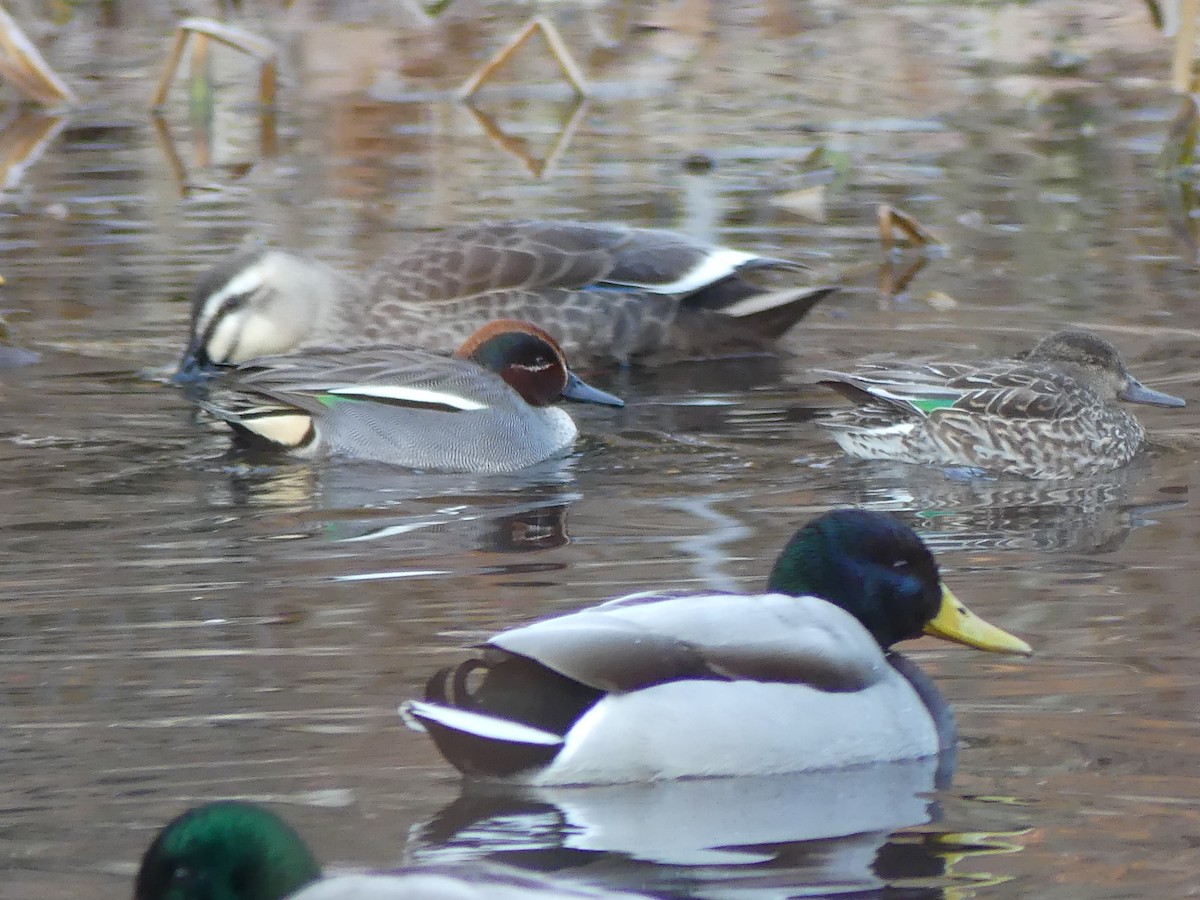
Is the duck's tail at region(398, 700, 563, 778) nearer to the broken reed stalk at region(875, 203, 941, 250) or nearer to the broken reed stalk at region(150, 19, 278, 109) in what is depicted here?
the broken reed stalk at region(875, 203, 941, 250)

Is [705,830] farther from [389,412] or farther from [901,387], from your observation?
[389,412]

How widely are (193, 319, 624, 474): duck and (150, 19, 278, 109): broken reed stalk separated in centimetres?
598

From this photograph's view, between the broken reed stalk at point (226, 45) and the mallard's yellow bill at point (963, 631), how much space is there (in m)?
9.54

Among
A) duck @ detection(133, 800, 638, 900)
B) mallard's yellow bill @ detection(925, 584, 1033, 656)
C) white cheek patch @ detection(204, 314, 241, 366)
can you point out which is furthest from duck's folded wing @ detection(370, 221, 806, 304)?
duck @ detection(133, 800, 638, 900)

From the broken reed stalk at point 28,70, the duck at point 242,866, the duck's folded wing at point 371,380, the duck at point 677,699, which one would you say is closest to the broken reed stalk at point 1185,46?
the duck's folded wing at point 371,380

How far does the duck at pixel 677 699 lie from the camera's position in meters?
4.64

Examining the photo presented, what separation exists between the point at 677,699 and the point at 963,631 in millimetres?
864

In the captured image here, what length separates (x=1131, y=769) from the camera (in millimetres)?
4766

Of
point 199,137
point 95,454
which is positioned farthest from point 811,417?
point 199,137

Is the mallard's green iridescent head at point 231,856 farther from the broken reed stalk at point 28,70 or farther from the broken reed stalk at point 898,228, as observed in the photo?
the broken reed stalk at point 28,70

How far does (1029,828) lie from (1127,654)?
3.68ft

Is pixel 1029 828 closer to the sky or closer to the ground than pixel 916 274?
closer to the sky

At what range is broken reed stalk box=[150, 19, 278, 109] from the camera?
13977 millimetres

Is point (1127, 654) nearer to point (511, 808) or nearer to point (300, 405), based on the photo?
point (511, 808)
